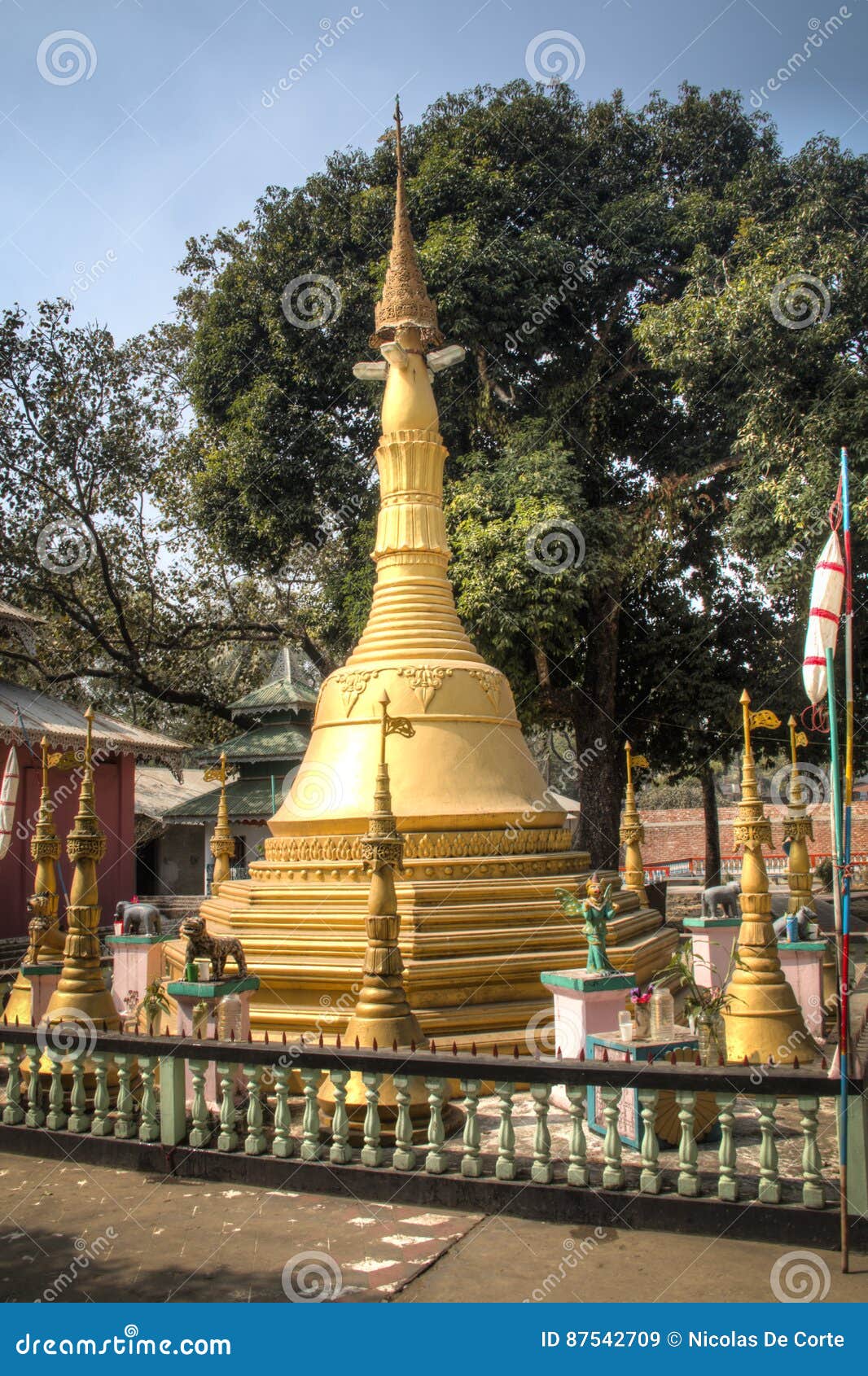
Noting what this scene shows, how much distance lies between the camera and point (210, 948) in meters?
8.20

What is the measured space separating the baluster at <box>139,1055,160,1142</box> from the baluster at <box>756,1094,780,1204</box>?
155 inches

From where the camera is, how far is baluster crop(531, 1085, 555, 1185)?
5.87 m

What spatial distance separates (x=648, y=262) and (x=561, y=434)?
14.4 feet

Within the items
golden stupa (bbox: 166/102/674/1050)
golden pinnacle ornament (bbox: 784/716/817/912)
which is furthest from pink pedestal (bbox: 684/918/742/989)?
golden pinnacle ornament (bbox: 784/716/817/912)

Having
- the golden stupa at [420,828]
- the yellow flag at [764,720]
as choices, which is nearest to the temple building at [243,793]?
the golden stupa at [420,828]

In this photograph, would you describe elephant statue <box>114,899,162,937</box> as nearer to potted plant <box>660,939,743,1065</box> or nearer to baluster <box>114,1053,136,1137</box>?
baluster <box>114,1053,136,1137</box>

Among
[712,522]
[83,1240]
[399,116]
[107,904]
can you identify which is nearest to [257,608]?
[107,904]

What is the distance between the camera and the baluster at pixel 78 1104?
24.0 feet

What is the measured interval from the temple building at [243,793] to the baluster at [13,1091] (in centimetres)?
1474

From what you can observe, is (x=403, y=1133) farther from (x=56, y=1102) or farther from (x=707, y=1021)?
(x=56, y=1102)

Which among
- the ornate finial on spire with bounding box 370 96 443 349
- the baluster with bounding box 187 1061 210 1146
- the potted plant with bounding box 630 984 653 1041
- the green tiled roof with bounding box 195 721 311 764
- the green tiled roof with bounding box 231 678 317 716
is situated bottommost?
the baluster with bounding box 187 1061 210 1146

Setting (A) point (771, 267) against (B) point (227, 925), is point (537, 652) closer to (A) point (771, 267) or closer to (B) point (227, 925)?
(A) point (771, 267)

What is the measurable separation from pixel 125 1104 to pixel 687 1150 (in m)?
3.85

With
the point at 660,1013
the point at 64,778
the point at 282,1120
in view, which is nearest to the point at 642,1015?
the point at 660,1013
